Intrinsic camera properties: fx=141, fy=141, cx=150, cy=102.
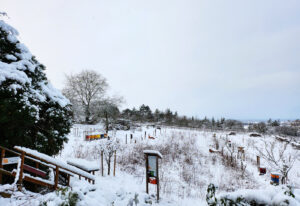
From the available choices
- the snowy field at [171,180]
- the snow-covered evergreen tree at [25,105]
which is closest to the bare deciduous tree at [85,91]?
the snowy field at [171,180]

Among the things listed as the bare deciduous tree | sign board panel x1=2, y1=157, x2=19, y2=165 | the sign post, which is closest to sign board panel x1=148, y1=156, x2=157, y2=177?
the sign post

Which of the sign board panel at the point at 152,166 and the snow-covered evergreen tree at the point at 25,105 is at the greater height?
the snow-covered evergreen tree at the point at 25,105

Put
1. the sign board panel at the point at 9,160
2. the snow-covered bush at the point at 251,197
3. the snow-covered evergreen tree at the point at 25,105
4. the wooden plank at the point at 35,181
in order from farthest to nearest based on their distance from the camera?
the wooden plank at the point at 35,181
the sign board panel at the point at 9,160
the snow-covered evergreen tree at the point at 25,105
the snow-covered bush at the point at 251,197

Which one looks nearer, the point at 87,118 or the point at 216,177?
the point at 216,177

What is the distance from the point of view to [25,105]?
12.4 feet

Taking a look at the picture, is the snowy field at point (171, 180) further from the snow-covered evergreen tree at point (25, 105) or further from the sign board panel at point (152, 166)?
the snow-covered evergreen tree at point (25, 105)

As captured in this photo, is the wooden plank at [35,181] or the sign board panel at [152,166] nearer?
the wooden plank at [35,181]

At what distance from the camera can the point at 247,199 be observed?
2.61 meters

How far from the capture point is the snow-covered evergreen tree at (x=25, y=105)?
3.57m

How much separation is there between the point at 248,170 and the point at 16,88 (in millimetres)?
14417

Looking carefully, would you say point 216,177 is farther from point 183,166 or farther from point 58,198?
point 58,198

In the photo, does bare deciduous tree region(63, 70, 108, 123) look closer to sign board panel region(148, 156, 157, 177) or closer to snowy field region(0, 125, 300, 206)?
snowy field region(0, 125, 300, 206)

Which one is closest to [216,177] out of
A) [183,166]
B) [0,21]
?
[183,166]

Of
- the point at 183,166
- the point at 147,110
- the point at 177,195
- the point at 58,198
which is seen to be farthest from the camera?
the point at 147,110
